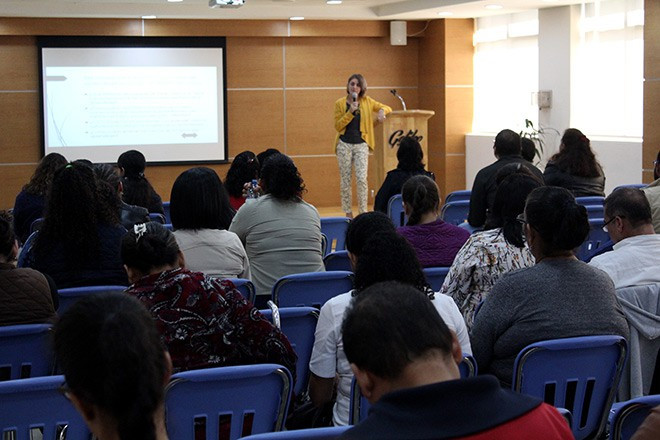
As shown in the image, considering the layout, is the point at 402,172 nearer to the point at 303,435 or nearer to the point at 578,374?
the point at 578,374

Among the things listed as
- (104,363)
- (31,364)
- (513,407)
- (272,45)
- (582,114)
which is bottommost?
(31,364)

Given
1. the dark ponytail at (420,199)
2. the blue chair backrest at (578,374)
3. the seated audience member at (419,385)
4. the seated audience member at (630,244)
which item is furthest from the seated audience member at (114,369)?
the dark ponytail at (420,199)

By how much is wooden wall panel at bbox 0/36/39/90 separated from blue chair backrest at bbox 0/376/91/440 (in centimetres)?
1065

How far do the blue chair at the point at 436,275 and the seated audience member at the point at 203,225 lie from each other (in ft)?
3.20

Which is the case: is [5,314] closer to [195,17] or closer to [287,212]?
[287,212]

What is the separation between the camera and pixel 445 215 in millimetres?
7445

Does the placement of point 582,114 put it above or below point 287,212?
above

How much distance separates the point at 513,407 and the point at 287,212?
3.83 m

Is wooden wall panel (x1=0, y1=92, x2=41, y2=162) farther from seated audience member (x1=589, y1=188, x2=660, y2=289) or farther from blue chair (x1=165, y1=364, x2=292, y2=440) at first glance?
blue chair (x1=165, y1=364, x2=292, y2=440)

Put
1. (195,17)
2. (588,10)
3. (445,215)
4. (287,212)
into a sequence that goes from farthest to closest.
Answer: (195,17) → (588,10) → (445,215) → (287,212)

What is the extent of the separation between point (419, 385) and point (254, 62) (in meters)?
12.3

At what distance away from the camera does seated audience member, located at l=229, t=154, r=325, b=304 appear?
5.35 metres

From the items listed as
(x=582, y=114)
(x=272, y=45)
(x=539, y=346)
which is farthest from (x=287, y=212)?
(x=272, y=45)

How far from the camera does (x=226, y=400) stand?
9.19ft
